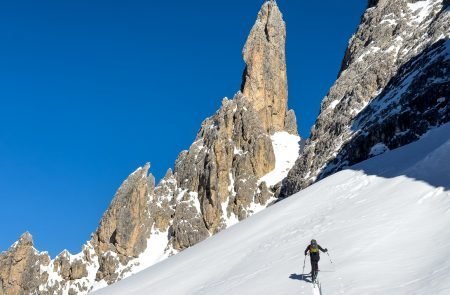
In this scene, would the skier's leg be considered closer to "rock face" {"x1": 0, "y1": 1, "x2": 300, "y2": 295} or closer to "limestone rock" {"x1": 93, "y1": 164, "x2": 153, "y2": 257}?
"rock face" {"x1": 0, "y1": 1, "x2": 300, "y2": 295}

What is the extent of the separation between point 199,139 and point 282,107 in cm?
3523

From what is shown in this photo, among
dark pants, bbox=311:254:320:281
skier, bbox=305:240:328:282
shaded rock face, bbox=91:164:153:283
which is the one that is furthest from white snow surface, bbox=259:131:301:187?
dark pants, bbox=311:254:320:281

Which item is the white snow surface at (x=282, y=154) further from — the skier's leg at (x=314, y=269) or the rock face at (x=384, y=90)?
the skier's leg at (x=314, y=269)

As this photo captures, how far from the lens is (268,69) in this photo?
17450 centimetres

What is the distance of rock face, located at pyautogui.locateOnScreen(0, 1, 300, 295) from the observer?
132500 millimetres

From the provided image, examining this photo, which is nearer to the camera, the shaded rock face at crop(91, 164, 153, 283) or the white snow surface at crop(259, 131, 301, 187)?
the shaded rock face at crop(91, 164, 153, 283)

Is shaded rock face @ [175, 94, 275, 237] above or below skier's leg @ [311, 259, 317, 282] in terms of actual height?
above

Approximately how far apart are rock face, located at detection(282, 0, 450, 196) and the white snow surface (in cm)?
2549

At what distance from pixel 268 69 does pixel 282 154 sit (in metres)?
30.8

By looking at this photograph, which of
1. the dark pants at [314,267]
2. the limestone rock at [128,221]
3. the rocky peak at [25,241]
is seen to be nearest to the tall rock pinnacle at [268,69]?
the limestone rock at [128,221]

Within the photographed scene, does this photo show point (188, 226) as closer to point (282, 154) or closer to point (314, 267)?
point (282, 154)

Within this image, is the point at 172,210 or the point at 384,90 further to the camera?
the point at 172,210

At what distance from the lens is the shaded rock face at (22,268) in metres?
136

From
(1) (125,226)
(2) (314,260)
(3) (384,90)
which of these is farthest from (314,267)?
(1) (125,226)
